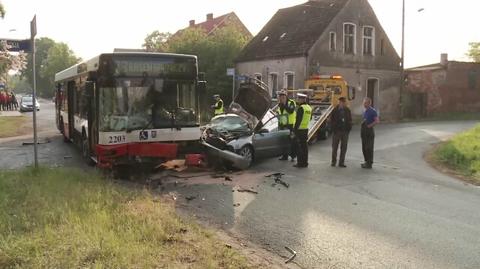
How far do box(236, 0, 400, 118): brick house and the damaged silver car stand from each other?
1591 cm

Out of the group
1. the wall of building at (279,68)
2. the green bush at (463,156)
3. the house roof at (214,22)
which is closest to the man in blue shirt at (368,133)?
the green bush at (463,156)

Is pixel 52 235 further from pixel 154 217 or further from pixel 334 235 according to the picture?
pixel 334 235

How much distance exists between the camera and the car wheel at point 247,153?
12.9 metres

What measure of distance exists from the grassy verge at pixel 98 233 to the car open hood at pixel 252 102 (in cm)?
598

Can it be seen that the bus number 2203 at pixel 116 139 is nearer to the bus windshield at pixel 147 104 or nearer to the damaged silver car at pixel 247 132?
the bus windshield at pixel 147 104

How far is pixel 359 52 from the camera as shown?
3356cm

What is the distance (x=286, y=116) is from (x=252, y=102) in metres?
1.14

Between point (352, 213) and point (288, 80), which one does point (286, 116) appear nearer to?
point (352, 213)

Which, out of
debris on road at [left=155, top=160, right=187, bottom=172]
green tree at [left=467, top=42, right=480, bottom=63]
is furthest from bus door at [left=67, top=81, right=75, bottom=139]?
green tree at [left=467, top=42, right=480, bottom=63]

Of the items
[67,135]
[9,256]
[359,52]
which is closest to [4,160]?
[67,135]

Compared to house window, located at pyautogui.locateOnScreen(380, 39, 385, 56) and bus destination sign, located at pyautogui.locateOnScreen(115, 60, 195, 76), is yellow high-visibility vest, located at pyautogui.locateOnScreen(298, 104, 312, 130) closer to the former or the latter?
bus destination sign, located at pyautogui.locateOnScreen(115, 60, 195, 76)

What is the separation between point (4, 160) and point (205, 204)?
8586 millimetres

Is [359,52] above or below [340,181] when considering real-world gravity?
above

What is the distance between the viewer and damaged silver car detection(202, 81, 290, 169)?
1245 cm
